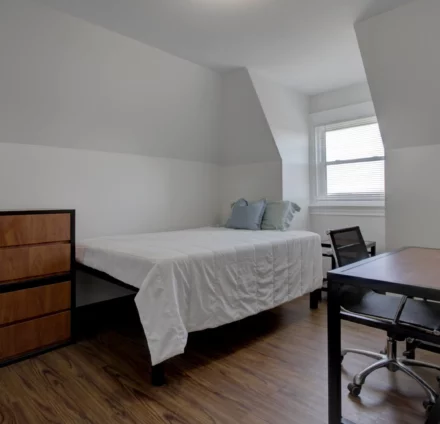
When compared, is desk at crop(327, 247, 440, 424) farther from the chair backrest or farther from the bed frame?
the bed frame

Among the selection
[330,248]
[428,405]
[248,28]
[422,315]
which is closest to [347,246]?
[422,315]

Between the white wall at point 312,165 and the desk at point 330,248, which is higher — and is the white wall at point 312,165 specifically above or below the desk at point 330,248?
above

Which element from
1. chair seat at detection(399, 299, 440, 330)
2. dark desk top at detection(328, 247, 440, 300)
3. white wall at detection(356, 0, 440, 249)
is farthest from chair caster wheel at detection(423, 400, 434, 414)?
white wall at detection(356, 0, 440, 249)

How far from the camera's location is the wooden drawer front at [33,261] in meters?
2.20

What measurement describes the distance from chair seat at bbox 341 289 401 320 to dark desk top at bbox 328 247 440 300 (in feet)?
0.86

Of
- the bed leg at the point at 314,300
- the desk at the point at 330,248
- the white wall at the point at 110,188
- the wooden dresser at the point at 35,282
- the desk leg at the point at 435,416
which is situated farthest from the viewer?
the desk at the point at 330,248

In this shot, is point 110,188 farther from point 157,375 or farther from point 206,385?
point 206,385

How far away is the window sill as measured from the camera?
3.72 m

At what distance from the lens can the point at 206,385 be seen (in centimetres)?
194

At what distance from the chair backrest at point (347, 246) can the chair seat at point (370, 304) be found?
8.0 inches

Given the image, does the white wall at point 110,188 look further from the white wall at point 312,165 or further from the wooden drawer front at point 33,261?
the white wall at point 312,165

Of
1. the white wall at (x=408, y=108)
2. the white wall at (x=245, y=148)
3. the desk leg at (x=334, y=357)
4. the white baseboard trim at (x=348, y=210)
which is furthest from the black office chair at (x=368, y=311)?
the white wall at (x=245, y=148)

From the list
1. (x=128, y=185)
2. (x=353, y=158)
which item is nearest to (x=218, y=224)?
(x=128, y=185)

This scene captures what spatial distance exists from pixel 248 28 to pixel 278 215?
5.99ft
